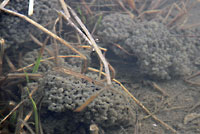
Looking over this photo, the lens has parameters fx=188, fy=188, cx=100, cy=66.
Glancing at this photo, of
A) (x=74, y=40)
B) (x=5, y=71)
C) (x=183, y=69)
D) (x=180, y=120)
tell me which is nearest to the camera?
(x=180, y=120)

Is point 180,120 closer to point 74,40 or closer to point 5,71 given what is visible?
point 74,40

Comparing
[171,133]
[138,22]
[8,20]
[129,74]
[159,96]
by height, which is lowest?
[171,133]

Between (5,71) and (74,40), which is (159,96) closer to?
(74,40)

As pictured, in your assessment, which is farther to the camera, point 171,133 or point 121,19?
point 121,19

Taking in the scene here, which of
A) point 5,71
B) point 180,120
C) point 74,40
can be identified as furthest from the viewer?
point 74,40

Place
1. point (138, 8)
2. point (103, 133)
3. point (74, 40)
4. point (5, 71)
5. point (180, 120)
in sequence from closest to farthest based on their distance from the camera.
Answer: point (103, 133)
point (180, 120)
point (5, 71)
point (74, 40)
point (138, 8)

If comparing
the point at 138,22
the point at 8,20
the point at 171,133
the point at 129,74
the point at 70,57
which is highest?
the point at 8,20

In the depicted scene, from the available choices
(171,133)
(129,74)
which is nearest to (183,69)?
(129,74)

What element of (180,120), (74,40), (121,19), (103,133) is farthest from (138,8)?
(103,133)

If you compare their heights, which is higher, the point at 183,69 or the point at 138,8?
the point at 138,8
